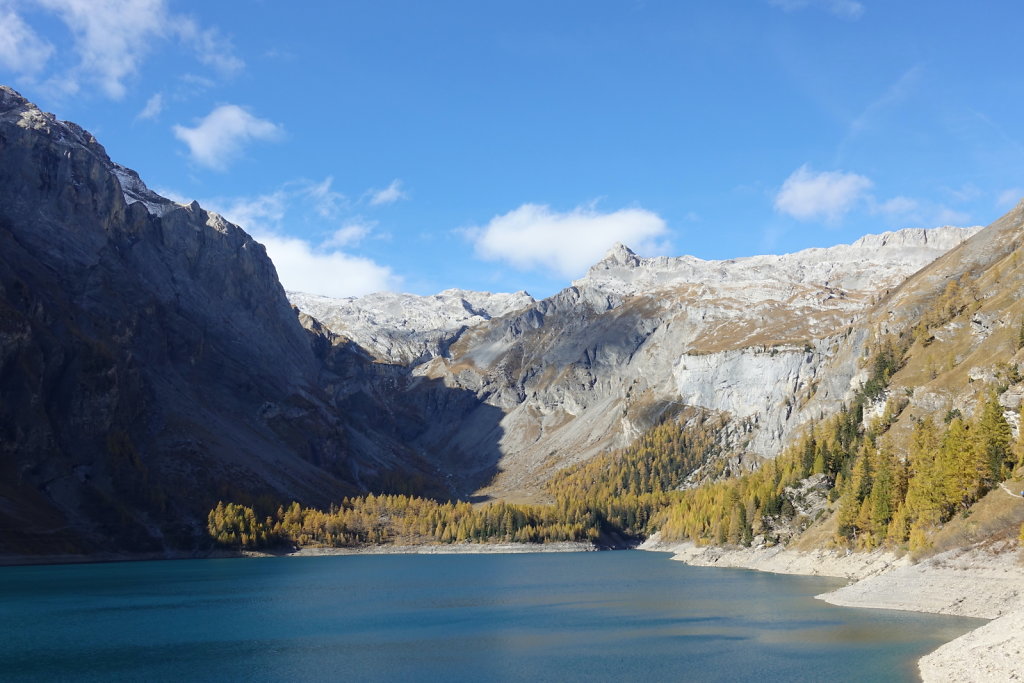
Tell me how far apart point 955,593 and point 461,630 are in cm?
4382

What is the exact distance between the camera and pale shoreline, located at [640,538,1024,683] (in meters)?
51.4

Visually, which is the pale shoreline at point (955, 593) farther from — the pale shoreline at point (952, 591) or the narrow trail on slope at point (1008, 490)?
the narrow trail on slope at point (1008, 490)

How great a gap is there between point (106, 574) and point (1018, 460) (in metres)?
141

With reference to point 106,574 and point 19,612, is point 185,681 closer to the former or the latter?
point 19,612

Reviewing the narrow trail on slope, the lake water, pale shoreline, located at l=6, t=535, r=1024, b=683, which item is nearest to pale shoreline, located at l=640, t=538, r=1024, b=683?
pale shoreline, located at l=6, t=535, r=1024, b=683

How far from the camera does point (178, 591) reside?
12125 cm

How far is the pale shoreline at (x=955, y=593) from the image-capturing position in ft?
169

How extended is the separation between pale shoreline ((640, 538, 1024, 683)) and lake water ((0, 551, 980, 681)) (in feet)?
8.30

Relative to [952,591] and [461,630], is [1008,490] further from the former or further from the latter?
[461,630]

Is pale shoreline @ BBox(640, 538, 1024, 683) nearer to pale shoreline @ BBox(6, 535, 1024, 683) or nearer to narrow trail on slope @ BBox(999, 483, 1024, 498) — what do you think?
pale shoreline @ BBox(6, 535, 1024, 683)

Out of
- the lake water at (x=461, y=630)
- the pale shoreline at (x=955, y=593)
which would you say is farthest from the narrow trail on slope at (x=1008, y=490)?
the lake water at (x=461, y=630)

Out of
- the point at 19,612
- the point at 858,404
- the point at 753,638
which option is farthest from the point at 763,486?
the point at 19,612

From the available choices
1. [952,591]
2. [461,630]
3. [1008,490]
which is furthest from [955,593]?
[461,630]

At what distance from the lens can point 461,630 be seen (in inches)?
3174
